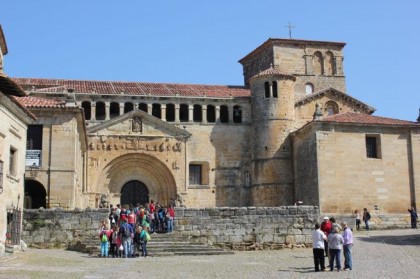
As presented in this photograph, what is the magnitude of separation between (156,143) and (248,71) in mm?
14863

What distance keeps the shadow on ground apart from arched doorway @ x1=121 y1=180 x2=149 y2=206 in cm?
1712

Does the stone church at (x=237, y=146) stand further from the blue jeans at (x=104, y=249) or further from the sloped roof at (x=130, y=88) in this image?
the blue jeans at (x=104, y=249)

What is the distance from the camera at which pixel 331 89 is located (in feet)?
139

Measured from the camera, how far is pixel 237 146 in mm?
40281

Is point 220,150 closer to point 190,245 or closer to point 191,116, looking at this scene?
point 191,116

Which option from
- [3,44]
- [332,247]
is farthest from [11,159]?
[3,44]

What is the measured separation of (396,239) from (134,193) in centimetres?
1895

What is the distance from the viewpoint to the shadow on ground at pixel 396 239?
23.4 m

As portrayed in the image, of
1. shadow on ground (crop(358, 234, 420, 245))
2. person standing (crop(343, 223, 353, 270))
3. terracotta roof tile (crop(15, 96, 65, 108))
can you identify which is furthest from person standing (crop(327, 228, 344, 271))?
terracotta roof tile (crop(15, 96, 65, 108))

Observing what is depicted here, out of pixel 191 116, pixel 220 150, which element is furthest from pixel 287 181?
pixel 191 116

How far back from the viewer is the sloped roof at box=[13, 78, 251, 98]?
128 ft

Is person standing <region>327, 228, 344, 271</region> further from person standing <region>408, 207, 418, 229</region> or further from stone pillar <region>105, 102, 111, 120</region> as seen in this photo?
stone pillar <region>105, 102, 111, 120</region>

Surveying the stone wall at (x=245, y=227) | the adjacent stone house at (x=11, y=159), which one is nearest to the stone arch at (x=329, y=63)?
the stone wall at (x=245, y=227)

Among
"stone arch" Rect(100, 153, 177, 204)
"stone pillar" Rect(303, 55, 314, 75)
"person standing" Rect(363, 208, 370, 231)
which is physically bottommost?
"person standing" Rect(363, 208, 370, 231)
